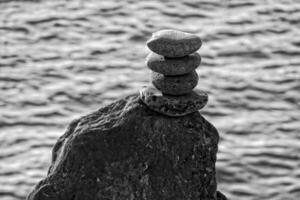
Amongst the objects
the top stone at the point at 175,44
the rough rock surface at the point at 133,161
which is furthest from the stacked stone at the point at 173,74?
the rough rock surface at the point at 133,161

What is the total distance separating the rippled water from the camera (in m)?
17.1

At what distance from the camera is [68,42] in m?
20.5

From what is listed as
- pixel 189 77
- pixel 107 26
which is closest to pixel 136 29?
pixel 107 26

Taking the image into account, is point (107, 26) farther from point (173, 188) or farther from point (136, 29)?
point (173, 188)

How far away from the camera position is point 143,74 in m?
19.4

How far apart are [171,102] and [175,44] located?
2.04ft

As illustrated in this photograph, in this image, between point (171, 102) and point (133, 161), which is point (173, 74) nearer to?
point (171, 102)

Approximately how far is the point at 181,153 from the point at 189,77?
83cm

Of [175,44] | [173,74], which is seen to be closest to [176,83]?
[173,74]

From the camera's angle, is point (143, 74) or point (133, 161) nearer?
point (133, 161)

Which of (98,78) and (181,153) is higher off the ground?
(181,153)

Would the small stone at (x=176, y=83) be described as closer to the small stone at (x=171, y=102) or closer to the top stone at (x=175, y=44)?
the small stone at (x=171, y=102)

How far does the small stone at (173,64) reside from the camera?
10.5 meters

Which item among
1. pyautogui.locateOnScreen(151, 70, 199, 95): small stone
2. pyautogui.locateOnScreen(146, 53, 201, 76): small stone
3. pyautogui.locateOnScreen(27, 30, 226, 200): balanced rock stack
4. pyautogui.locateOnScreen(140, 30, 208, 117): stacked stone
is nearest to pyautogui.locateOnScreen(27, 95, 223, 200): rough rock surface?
pyautogui.locateOnScreen(27, 30, 226, 200): balanced rock stack
